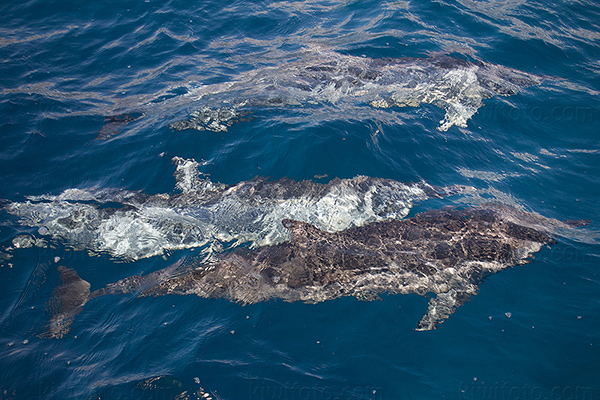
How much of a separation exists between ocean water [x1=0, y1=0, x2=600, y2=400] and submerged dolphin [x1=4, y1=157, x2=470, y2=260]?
0.15 ft

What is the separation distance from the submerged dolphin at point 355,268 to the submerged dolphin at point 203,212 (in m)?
0.43

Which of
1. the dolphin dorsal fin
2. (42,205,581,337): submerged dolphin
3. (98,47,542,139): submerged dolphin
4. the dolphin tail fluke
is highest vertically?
(98,47,542,139): submerged dolphin

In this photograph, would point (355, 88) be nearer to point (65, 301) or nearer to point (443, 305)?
point (443, 305)

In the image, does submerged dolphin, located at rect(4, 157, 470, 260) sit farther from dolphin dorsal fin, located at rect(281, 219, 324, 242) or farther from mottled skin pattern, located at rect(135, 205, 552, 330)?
mottled skin pattern, located at rect(135, 205, 552, 330)

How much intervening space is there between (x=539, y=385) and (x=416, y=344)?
148 centimetres

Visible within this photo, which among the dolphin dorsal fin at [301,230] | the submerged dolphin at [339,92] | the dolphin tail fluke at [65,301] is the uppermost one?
the submerged dolphin at [339,92]

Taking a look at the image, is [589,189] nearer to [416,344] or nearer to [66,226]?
[416,344]

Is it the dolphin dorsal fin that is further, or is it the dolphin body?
the dolphin body

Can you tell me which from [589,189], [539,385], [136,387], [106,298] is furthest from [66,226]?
[589,189]

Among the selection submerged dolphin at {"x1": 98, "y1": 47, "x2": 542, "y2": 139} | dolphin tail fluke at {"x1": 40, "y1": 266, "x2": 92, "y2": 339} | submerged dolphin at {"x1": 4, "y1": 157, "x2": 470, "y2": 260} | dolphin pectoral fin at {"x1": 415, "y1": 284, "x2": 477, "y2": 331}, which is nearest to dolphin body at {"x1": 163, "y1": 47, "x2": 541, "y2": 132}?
submerged dolphin at {"x1": 98, "y1": 47, "x2": 542, "y2": 139}

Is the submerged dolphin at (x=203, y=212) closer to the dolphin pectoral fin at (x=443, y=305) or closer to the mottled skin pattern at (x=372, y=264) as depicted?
the mottled skin pattern at (x=372, y=264)

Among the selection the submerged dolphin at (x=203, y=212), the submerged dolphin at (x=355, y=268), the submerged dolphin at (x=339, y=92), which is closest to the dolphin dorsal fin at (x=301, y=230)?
the submerged dolphin at (x=355, y=268)

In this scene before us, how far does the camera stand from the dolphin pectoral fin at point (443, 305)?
17.3ft

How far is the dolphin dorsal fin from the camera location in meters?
6.23
